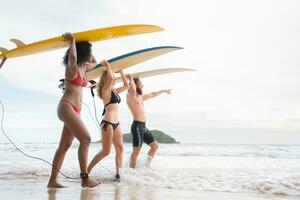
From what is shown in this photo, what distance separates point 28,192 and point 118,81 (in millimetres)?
3934

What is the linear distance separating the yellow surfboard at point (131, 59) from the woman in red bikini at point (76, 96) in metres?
2.04

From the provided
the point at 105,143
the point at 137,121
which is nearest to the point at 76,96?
the point at 105,143

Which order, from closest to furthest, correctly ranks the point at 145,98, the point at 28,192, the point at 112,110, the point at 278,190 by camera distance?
the point at 28,192 < the point at 278,190 < the point at 112,110 < the point at 145,98

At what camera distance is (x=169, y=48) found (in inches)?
236

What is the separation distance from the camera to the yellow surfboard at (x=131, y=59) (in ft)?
20.0

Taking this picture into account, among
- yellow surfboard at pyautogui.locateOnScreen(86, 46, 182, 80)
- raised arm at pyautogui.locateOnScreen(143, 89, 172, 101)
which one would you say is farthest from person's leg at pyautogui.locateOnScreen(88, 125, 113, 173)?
raised arm at pyautogui.locateOnScreen(143, 89, 172, 101)

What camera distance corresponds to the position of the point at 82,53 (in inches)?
162

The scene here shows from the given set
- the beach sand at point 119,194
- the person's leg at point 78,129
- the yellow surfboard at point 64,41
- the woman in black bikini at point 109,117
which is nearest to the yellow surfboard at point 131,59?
the woman in black bikini at point 109,117

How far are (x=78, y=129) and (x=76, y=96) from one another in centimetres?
37

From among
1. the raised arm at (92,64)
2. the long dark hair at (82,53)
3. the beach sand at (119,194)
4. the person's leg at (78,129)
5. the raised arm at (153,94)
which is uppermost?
the long dark hair at (82,53)

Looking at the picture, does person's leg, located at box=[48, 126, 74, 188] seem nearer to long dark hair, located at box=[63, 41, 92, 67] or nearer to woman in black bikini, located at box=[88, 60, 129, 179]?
long dark hair, located at box=[63, 41, 92, 67]

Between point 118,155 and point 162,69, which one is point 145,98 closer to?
point 162,69

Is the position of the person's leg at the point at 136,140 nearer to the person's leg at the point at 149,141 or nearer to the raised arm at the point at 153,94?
the person's leg at the point at 149,141

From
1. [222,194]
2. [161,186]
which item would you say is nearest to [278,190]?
[222,194]
